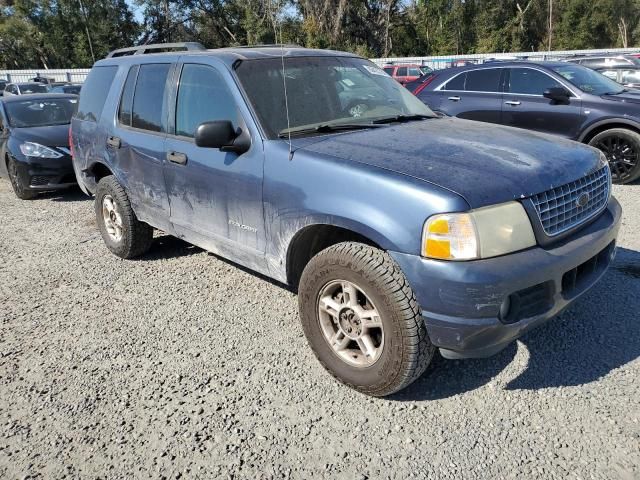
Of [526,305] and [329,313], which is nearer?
[526,305]

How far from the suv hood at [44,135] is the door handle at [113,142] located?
3764 mm

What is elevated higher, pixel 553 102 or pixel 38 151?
pixel 553 102

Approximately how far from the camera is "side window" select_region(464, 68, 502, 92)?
830 centimetres

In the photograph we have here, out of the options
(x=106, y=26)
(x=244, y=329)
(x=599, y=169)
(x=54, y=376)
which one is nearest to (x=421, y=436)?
(x=244, y=329)

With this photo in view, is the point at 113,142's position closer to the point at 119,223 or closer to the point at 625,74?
the point at 119,223

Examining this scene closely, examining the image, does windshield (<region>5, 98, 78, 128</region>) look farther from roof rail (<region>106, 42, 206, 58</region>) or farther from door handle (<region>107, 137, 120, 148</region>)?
door handle (<region>107, 137, 120, 148</region>)

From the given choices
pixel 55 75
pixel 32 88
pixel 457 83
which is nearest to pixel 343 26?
pixel 55 75

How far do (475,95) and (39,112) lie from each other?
7227mm

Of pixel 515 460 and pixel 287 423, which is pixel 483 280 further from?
pixel 287 423

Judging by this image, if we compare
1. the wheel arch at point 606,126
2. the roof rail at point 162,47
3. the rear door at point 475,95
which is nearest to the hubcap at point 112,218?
the roof rail at point 162,47

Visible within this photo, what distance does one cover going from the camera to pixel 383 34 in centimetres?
4606

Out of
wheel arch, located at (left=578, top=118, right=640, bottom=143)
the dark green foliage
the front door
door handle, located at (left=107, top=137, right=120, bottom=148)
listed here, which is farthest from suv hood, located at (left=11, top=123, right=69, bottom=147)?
the dark green foliage

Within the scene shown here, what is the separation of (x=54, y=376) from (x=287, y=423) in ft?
5.16

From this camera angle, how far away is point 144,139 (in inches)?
172
